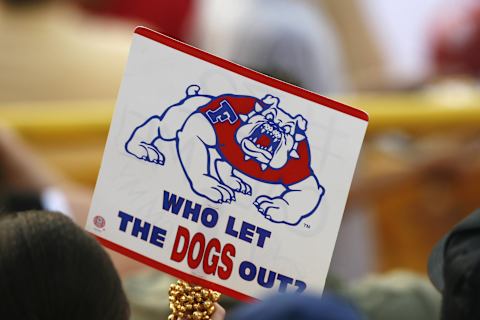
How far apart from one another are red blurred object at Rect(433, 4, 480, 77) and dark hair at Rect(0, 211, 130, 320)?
2932 millimetres

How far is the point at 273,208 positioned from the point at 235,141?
10cm

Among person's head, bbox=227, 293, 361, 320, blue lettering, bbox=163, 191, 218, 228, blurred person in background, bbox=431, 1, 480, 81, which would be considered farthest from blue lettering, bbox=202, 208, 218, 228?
blurred person in background, bbox=431, 1, 480, 81

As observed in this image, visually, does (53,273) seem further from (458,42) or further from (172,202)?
(458,42)

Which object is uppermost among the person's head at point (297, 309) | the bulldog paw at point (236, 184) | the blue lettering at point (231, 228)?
the bulldog paw at point (236, 184)

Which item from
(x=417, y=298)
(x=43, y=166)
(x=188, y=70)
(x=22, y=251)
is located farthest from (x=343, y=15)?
(x=22, y=251)

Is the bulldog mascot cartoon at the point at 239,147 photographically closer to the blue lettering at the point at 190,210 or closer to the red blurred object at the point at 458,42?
the blue lettering at the point at 190,210

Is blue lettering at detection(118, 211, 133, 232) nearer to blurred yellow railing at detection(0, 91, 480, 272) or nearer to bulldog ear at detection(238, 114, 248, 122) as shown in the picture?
bulldog ear at detection(238, 114, 248, 122)

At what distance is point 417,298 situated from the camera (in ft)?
8.14

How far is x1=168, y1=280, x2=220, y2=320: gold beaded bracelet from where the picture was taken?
5.30 ft

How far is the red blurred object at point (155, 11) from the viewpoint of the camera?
13.6 feet

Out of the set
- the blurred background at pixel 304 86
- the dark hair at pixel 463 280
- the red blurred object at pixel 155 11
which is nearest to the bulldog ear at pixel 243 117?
the dark hair at pixel 463 280

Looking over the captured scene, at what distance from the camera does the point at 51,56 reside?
3604 millimetres

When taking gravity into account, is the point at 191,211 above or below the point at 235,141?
below

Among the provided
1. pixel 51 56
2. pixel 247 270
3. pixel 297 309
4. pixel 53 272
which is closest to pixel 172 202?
pixel 247 270
